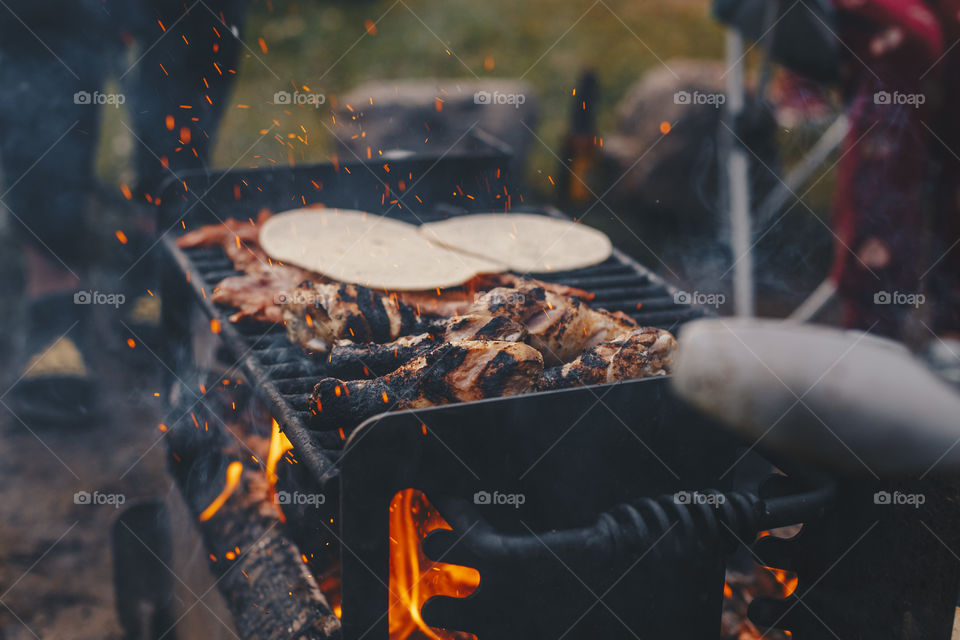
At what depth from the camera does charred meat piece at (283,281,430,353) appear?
226cm

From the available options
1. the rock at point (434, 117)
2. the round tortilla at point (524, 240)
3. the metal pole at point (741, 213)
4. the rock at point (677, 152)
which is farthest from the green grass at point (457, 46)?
the round tortilla at point (524, 240)

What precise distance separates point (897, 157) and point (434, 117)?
4455 millimetres

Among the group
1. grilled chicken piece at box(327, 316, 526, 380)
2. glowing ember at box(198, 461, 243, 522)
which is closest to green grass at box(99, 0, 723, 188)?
glowing ember at box(198, 461, 243, 522)

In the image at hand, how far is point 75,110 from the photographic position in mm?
4625

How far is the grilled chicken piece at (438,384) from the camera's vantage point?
1859 millimetres

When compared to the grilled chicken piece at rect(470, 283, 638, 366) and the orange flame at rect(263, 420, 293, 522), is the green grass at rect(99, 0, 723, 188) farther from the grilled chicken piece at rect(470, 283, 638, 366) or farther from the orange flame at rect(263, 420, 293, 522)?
the grilled chicken piece at rect(470, 283, 638, 366)

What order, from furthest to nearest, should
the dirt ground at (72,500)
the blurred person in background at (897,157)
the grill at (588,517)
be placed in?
the blurred person in background at (897,157) < the dirt ground at (72,500) < the grill at (588,517)

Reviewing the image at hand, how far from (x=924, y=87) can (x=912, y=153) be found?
337mm

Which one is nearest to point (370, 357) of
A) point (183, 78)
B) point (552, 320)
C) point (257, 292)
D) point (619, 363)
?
point (552, 320)

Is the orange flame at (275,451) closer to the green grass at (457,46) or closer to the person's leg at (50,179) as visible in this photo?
the person's leg at (50,179)

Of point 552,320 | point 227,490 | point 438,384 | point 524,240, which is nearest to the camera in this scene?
point 438,384

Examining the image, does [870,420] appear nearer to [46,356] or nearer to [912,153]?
[912,153]

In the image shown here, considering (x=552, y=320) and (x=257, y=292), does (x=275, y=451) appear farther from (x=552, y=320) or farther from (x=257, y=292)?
(x=552, y=320)

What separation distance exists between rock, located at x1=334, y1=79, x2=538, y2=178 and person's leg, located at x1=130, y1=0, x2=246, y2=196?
2.53 m
